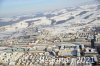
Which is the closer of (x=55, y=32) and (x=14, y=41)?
(x=14, y=41)

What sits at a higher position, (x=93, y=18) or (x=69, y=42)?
(x=93, y=18)

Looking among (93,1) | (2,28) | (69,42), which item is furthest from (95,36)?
(93,1)

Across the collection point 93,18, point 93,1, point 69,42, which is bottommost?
point 69,42

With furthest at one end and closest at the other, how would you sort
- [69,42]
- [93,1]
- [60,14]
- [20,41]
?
1. [93,1]
2. [60,14]
3. [20,41]
4. [69,42]

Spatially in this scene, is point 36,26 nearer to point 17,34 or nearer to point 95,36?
point 17,34

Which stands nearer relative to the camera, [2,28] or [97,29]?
[97,29]

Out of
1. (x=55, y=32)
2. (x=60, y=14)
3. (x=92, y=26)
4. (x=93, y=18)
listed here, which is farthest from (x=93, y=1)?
(x=55, y=32)

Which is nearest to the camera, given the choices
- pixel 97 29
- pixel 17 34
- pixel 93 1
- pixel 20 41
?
pixel 20 41

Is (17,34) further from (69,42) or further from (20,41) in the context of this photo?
(69,42)

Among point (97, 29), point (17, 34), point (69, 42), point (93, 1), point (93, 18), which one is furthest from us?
point (93, 1)
